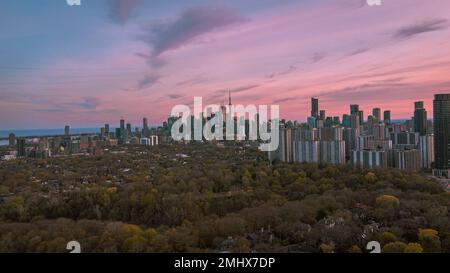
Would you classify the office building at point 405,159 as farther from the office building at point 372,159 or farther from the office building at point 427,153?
the office building at point 427,153

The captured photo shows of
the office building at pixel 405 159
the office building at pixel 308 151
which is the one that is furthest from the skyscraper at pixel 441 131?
the office building at pixel 308 151

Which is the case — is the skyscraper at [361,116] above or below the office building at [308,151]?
above

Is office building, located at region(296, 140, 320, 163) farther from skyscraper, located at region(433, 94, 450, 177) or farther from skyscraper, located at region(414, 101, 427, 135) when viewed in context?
skyscraper, located at region(414, 101, 427, 135)

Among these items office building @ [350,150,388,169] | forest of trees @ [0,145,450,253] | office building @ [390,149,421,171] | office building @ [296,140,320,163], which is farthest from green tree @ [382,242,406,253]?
office building @ [390,149,421,171]

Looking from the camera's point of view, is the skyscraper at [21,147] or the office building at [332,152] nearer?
the office building at [332,152]

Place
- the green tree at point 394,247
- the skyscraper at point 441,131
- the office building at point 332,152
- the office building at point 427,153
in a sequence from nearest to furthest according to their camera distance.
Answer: the green tree at point 394,247, the skyscraper at point 441,131, the office building at point 332,152, the office building at point 427,153
